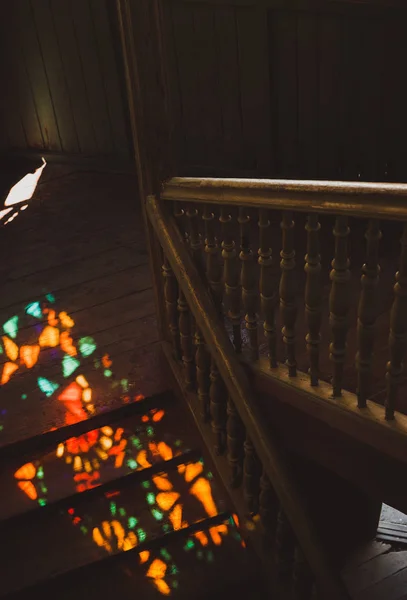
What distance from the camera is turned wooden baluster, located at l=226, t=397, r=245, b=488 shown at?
2.65 metres

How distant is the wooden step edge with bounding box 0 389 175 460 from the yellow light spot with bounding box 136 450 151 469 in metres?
0.24

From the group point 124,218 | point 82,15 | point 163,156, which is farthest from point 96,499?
point 82,15

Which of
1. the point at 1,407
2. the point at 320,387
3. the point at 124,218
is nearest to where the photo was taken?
the point at 320,387

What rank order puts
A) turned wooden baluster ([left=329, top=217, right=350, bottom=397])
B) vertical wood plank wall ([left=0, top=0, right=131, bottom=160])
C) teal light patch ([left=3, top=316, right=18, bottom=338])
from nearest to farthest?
turned wooden baluster ([left=329, top=217, right=350, bottom=397]), teal light patch ([left=3, top=316, right=18, bottom=338]), vertical wood plank wall ([left=0, top=0, right=131, bottom=160])

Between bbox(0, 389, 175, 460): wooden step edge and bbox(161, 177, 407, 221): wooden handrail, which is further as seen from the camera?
bbox(0, 389, 175, 460): wooden step edge

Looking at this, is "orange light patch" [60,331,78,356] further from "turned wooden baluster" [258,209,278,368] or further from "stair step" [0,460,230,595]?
"turned wooden baluster" [258,209,278,368]

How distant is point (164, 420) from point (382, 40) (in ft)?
8.17

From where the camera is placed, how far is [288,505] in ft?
8.13

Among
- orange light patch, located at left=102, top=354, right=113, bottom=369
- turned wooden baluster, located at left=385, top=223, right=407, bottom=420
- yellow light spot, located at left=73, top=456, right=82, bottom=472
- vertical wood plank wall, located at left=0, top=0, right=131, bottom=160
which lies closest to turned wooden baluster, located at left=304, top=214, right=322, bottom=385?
turned wooden baluster, located at left=385, top=223, right=407, bottom=420

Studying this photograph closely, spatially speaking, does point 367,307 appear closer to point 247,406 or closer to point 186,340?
point 247,406

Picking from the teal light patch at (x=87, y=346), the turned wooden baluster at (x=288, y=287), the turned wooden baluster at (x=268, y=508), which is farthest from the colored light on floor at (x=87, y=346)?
the turned wooden baluster at (x=288, y=287)

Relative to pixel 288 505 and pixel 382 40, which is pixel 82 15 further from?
pixel 288 505

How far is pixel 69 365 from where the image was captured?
3355 mm

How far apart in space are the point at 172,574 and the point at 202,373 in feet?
2.86
